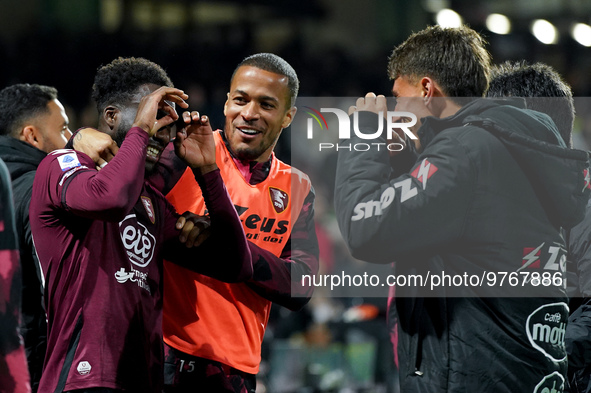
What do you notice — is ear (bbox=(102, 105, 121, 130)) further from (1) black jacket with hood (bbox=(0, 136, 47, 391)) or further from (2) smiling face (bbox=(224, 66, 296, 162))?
(1) black jacket with hood (bbox=(0, 136, 47, 391))

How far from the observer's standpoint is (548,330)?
2.56 meters

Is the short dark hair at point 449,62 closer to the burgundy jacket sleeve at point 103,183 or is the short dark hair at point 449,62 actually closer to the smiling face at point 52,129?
the burgundy jacket sleeve at point 103,183

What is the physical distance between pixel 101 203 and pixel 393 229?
3.24 feet

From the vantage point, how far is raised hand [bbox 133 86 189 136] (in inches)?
98.6

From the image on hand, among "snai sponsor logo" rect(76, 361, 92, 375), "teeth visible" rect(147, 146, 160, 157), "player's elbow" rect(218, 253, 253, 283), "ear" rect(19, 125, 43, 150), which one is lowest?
"snai sponsor logo" rect(76, 361, 92, 375)

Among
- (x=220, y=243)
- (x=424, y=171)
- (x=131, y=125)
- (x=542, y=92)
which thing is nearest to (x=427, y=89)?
(x=424, y=171)

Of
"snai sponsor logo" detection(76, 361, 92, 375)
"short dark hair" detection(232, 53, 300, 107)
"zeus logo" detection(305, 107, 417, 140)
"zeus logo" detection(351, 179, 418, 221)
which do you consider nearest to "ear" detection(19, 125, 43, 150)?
"short dark hair" detection(232, 53, 300, 107)

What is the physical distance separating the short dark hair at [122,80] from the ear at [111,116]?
0.09 feet

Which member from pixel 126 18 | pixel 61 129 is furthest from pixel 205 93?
pixel 61 129

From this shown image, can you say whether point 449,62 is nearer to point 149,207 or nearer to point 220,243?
point 220,243

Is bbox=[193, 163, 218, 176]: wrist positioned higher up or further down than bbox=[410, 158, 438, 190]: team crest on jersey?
higher up

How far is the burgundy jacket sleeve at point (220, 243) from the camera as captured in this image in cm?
273

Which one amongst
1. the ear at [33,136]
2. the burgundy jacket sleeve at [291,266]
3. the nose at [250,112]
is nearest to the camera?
the burgundy jacket sleeve at [291,266]

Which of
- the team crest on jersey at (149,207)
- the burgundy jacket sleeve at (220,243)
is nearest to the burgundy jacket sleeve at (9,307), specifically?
the team crest on jersey at (149,207)
